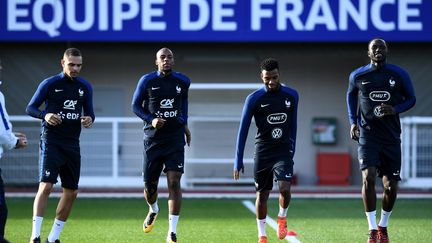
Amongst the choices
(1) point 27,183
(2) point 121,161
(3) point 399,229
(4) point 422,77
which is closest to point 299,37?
(4) point 422,77

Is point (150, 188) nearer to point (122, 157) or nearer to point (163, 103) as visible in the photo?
point (163, 103)

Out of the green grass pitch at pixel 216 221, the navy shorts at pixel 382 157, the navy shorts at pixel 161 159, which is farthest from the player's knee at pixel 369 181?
the navy shorts at pixel 161 159

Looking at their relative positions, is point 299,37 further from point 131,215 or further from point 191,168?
point 131,215

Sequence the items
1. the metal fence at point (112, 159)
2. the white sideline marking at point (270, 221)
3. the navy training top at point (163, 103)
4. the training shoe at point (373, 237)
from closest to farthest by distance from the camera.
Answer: the training shoe at point (373, 237) < the navy training top at point (163, 103) < the white sideline marking at point (270, 221) < the metal fence at point (112, 159)

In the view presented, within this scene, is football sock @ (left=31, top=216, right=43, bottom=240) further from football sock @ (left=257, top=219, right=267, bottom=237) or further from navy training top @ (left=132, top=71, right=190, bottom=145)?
football sock @ (left=257, top=219, right=267, bottom=237)

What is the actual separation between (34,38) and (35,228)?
11.2 m

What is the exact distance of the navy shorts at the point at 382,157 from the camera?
10336mm

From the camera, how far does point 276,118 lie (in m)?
10.3

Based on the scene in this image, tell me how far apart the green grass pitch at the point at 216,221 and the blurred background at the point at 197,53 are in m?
2.75

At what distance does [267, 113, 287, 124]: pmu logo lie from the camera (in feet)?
33.8

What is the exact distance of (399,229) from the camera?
1220 cm

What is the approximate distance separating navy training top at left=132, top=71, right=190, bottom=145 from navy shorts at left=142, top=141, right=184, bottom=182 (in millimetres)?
86

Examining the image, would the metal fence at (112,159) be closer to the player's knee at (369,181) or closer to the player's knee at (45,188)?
the player's knee at (369,181)

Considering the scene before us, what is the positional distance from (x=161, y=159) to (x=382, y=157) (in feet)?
8.79
